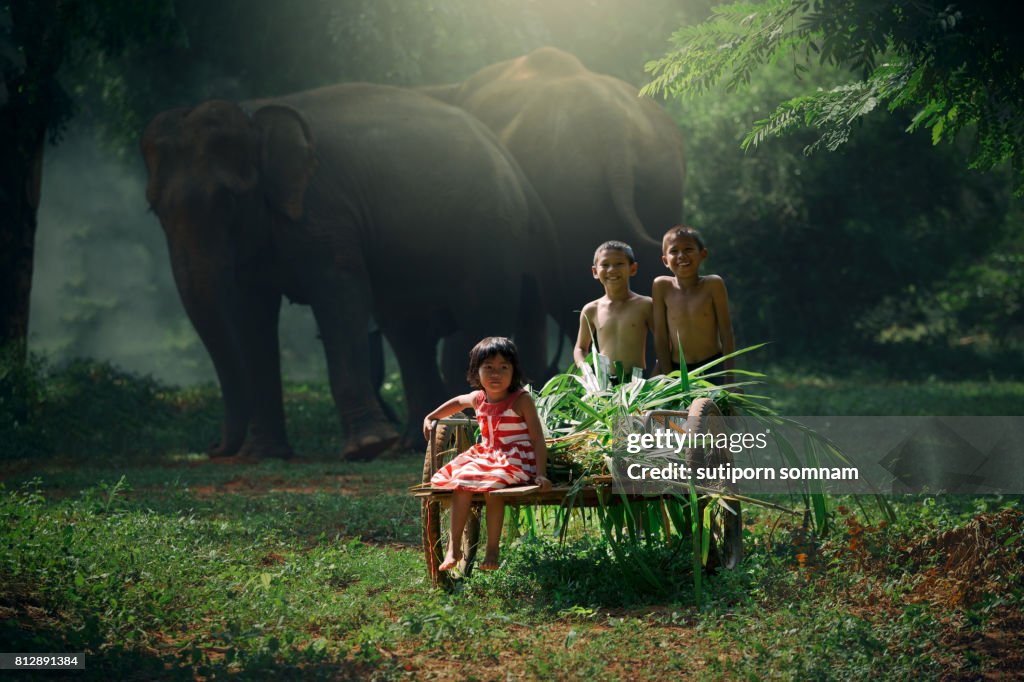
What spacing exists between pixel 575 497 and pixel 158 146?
776 cm

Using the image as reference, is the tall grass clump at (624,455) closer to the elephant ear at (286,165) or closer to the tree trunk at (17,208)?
the elephant ear at (286,165)

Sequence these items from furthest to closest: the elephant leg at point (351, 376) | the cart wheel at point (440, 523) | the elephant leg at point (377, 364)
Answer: the elephant leg at point (377, 364) → the elephant leg at point (351, 376) → the cart wheel at point (440, 523)

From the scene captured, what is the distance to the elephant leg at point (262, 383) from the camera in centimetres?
1273

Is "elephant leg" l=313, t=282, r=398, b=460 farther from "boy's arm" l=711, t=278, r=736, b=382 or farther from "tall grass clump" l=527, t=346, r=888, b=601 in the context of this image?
"tall grass clump" l=527, t=346, r=888, b=601

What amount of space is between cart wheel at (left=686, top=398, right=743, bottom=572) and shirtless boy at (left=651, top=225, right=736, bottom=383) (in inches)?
43.3

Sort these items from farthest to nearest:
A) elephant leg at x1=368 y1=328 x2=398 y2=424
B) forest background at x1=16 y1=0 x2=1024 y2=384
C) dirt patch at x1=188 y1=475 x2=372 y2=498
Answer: forest background at x1=16 y1=0 x2=1024 y2=384 → elephant leg at x1=368 y1=328 x2=398 y2=424 → dirt patch at x1=188 y1=475 x2=372 y2=498

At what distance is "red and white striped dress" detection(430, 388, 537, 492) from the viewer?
18.2 ft

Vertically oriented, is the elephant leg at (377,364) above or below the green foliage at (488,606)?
above

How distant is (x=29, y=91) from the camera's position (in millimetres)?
12789

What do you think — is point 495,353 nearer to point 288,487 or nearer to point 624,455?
point 624,455

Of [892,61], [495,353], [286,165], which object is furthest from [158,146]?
[495,353]

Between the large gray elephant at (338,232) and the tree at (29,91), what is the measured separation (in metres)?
1.57

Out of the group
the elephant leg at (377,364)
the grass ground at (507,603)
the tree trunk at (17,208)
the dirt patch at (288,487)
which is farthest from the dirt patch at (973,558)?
the tree trunk at (17,208)

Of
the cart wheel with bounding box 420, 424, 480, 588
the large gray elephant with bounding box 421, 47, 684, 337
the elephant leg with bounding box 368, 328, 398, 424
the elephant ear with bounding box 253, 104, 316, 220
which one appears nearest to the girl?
the cart wheel with bounding box 420, 424, 480, 588
